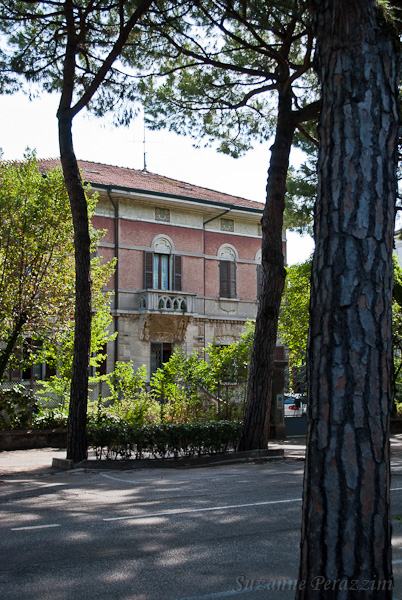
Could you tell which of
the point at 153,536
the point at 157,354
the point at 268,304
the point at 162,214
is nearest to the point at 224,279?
the point at 162,214

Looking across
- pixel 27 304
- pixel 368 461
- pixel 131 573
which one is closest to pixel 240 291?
pixel 27 304

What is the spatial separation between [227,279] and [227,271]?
398 mm

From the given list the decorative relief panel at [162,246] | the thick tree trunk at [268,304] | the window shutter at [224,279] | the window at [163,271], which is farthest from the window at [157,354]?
the thick tree trunk at [268,304]

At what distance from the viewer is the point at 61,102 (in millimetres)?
13242

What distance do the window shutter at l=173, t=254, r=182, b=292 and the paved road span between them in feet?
→ 61.0

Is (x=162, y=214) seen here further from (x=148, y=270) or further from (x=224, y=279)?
(x=224, y=279)

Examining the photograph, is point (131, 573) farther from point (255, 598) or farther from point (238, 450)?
point (238, 450)

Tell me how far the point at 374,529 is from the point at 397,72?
8.08 ft

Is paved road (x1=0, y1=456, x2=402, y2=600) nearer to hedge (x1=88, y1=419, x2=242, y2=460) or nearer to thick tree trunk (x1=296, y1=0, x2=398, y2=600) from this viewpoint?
thick tree trunk (x1=296, y1=0, x2=398, y2=600)

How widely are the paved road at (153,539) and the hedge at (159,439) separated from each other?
2284 millimetres

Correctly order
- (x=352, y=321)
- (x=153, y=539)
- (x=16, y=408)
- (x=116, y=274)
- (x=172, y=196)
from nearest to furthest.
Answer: (x=352, y=321) → (x=153, y=539) → (x=16, y=408) → (x=116, y=274) → (x=172, y=196)

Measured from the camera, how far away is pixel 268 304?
13.8 meters

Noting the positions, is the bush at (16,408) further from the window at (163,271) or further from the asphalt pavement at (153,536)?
the window at (163,271)

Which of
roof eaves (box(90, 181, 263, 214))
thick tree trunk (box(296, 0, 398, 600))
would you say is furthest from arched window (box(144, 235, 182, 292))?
thick tree trunk (box(296, 0, 398, 600))
